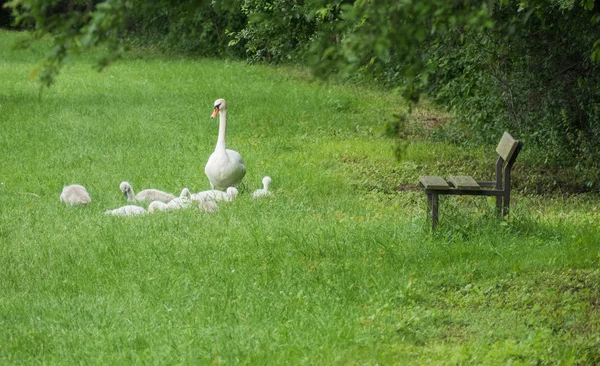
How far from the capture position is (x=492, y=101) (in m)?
15.9

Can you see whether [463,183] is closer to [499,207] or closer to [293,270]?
[499,207]

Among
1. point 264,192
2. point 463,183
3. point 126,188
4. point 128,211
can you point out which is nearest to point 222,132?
point 264,192

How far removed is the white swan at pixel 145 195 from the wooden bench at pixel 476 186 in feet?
11.3

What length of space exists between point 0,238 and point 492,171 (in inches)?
300

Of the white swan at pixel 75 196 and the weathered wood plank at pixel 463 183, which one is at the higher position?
the weathered wood plank at pixel 463 183

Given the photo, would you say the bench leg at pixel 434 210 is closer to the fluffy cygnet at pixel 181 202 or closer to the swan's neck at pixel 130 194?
the fluffy cygnet at pixel 181 202

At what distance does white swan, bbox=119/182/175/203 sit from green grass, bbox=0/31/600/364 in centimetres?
20

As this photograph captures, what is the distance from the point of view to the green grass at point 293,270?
6.52m

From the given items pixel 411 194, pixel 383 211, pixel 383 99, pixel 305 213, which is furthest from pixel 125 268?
pixel 383 99

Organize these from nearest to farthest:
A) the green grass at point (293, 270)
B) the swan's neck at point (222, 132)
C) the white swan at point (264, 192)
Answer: the green grass at point (293, 270) < the white swan at point (264, 192) < the swan's neck at point (222, 132)

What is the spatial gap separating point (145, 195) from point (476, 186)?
4.16 meters

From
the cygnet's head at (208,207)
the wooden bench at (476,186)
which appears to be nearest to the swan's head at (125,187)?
the cygnet's head at (208,207)

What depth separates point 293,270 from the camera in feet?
26.8

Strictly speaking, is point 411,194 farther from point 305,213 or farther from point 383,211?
point 305,213
